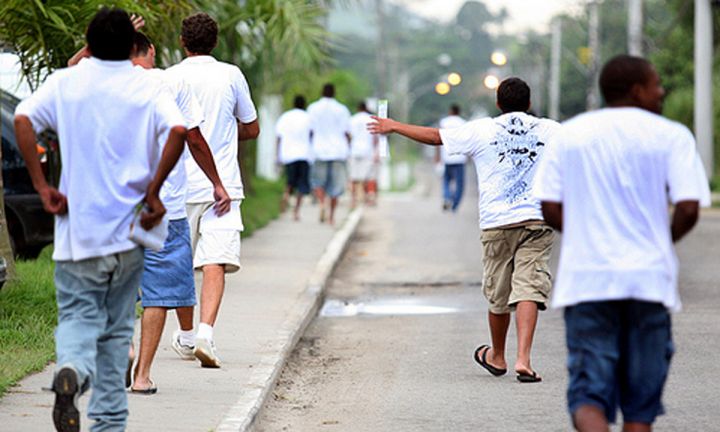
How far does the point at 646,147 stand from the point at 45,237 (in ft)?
28.6

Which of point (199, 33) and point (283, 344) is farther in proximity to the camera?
point (283, 344)

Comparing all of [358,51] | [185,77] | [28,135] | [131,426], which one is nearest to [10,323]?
[185,77]

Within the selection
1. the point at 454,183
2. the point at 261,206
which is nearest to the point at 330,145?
the point at 261,206

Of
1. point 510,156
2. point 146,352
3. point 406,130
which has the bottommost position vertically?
point 146,352

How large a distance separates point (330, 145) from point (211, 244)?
41.5 ft

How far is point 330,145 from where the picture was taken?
21.6 m

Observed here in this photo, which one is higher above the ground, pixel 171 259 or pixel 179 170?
pixel 179 170

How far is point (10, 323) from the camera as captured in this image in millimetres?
9961

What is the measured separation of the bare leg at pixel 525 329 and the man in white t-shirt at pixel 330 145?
41.1ft

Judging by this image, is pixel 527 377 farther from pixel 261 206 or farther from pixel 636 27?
pixel 636 27

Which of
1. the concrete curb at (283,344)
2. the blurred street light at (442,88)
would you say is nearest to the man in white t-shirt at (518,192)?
the concrete curb at (283,344)

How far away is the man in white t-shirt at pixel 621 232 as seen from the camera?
5.47 metres

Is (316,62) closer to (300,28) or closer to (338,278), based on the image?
(300,28)

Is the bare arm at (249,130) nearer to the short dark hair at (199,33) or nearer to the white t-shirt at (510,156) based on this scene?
the short dark hair at (199,33)
